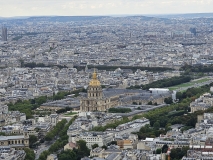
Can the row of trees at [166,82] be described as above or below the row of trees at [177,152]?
below

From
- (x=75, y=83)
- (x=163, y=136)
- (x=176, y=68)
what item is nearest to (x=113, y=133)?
(x=163, y=136)

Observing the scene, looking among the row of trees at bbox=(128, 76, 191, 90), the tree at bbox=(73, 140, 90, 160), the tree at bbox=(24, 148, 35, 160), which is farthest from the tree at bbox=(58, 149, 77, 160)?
the row of trees at bbox=(128, 76, 191, 90)

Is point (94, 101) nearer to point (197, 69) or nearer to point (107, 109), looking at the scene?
point (107, 109)

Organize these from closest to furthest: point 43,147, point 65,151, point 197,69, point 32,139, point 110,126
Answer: point 65,151
point 43,147
point 32,139
point 110,126
point 197,69

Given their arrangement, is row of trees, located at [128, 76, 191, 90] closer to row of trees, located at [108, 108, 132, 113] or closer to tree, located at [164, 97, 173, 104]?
tree, located at [164, 97, 173, 104]

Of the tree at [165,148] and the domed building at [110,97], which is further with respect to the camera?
the domed building at [110,97]

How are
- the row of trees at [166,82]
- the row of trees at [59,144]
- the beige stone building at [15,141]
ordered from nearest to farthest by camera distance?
the row of trees at [59,144]
the beige stone building at [15,141]
the row of trees at [166,82]

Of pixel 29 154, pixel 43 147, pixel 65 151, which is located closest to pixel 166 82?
pixel 43 147

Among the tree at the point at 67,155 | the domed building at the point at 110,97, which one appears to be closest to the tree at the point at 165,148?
the tree at the point at 67,155

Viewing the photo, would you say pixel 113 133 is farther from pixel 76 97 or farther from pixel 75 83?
pixel 75 83

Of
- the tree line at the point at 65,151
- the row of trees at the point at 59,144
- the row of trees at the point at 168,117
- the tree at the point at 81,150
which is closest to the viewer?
the tree line at the point at 65,151

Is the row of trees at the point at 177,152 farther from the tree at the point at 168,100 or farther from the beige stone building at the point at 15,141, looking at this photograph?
the tree at the point at 168,100
